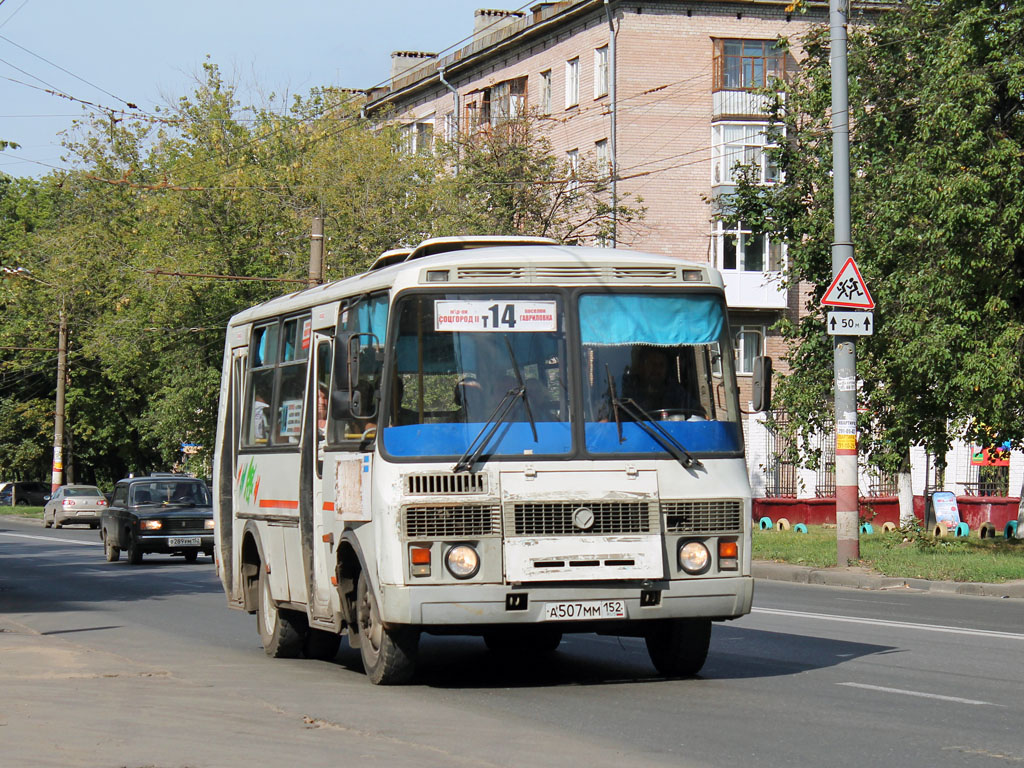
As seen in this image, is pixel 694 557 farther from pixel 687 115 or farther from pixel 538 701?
pixel 687 115

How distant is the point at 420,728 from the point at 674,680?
272 centimetres

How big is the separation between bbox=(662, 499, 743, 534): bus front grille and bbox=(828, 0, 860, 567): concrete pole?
41.6 feet

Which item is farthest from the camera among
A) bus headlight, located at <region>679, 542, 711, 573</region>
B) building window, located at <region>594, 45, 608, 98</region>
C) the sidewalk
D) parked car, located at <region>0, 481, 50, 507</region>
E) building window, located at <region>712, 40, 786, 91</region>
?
parked car, located at <region>0, 481, 50, 507</region>

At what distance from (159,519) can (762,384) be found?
2112 centimetres

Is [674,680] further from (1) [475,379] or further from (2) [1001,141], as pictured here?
(2) [1001,141]

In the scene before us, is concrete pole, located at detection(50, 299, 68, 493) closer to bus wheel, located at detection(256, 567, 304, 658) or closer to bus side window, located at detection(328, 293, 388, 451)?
bus wheel, located at detection(256, 567, 304, 658)

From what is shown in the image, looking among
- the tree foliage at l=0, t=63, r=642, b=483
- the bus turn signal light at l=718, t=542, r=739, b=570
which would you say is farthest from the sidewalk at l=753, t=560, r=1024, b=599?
the tree foliage at l=0, t=63, r=642, b=483

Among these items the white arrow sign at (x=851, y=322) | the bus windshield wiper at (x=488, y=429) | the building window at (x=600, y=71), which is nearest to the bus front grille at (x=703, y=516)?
the bus windshield wiper at (x=488, y=429)

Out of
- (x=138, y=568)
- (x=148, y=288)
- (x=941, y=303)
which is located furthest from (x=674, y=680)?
(x=148, y=288)

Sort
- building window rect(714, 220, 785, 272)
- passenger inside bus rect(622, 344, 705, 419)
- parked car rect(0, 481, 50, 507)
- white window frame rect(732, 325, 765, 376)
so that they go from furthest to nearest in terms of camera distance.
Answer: parked car rect(0, 481, 50, 507)
white window frame rect(732, 325, 765, 376)
building window rect(714, 220, 785, 272)
passenger inside bus rect(622, 344, 705, 419)

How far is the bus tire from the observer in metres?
13.4

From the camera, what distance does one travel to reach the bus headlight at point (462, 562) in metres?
10.2

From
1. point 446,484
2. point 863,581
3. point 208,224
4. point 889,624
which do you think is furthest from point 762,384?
point 208,224

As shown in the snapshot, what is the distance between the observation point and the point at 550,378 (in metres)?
10.5
